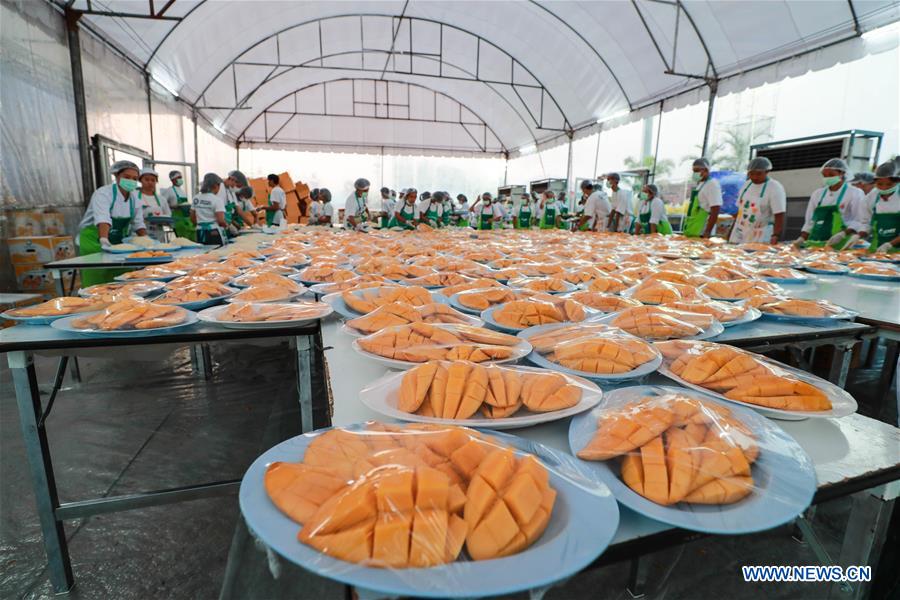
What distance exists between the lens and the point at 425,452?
0.68m

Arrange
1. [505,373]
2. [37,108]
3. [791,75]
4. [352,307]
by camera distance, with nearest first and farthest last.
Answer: [505,373]
[352,307]
[37,108]
[791,75]

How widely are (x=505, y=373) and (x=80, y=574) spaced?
2.10 metres

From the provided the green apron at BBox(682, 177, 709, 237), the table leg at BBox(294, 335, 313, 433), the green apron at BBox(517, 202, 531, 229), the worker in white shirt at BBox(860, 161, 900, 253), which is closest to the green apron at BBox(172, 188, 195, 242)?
the table leg at BBox(294, 335, 313, 433)

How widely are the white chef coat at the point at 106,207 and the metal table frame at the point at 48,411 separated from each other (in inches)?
129

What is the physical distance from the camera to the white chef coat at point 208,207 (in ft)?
19.1

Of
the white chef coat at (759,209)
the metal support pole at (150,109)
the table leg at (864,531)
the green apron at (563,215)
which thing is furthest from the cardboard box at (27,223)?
the green apron at (563,215)

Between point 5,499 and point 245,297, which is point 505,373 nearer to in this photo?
point 245,297

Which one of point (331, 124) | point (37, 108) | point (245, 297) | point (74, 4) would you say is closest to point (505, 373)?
point (245, 297)

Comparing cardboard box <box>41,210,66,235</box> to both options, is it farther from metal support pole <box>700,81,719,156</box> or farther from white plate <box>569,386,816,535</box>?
metal support pole <box>700,81,719,156</box>

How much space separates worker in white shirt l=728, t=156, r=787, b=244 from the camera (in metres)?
5.04

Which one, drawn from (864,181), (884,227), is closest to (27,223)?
(884,227)

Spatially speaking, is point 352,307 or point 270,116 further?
point 270,116

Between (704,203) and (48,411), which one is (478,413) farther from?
(704,203)

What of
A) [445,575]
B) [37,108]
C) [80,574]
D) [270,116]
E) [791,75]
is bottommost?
[80,574]
